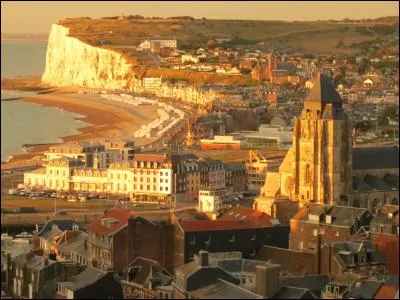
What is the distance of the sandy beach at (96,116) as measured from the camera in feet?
237

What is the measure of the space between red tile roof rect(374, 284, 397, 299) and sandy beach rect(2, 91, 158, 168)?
31694mm

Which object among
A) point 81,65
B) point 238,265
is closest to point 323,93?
point 238,265

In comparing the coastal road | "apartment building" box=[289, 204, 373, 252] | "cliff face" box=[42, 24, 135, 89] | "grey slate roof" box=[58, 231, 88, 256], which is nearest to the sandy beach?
"cliff face" box=[42, 24, 135, 89]

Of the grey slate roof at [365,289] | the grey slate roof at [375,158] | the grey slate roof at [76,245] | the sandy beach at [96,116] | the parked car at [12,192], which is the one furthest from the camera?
the sandy beach at [96,116]

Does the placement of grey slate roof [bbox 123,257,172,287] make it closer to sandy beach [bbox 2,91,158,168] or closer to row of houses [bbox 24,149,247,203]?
row of houses [bbox 24,149,247,203]

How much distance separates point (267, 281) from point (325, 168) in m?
16.7

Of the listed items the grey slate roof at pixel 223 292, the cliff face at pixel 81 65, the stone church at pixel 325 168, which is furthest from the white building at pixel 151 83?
the grey slate roof at pixel 223 292

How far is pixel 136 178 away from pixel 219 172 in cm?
311

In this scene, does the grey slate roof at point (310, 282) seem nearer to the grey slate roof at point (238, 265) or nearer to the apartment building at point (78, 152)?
the grey slate roof at point (238, 265)

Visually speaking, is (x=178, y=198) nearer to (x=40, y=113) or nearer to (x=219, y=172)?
(x=219, y=172)

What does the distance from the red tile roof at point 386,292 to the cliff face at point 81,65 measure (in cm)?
9209

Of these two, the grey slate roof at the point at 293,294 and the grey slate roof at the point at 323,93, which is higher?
the grey slate roof at the point at 323,93

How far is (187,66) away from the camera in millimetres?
121438

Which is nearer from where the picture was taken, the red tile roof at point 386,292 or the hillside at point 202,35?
the red tile roof at point 386,292
